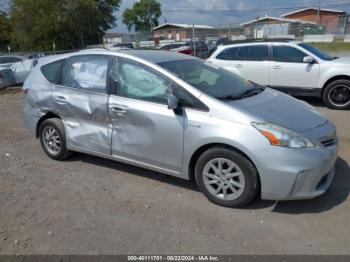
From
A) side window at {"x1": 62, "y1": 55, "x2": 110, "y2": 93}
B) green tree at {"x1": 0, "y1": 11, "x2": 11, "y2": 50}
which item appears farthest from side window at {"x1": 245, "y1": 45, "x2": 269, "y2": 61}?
green tree at {"x1": 0, "y1": 11, "x2": 11, "y2": 50}

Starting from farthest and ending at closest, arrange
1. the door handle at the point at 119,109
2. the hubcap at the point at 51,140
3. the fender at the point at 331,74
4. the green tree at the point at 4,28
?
the green tree at the point at 4,28 → the fender at the point at 331,74 → the hubcap at the point at 51,140 → the door handle at the point at 119,109

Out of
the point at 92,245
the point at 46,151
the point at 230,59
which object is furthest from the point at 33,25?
the point at 92,245

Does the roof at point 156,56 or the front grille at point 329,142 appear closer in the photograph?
the front grille at point 329,142

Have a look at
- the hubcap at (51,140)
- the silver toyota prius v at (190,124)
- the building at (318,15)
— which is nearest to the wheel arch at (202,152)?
the silver toyota prius v at (190,124)

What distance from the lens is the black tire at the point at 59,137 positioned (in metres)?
5.06

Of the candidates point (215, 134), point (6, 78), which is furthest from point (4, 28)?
point (215, 134)

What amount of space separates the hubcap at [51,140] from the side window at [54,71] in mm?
688

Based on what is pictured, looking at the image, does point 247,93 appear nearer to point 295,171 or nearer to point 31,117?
point 295,171

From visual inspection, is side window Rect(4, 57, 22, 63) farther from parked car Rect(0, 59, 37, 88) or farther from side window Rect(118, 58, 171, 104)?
side window Rect(118, 58, 171, 104)

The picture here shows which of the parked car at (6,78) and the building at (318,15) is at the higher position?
the building at (318,15)

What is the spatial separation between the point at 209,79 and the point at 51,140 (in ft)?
8.29

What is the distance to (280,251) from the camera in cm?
308

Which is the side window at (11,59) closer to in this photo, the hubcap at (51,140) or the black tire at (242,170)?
the hubcap at (51,140)

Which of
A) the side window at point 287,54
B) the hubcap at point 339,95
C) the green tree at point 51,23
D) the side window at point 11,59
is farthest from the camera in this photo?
the green tree at point 51,23
